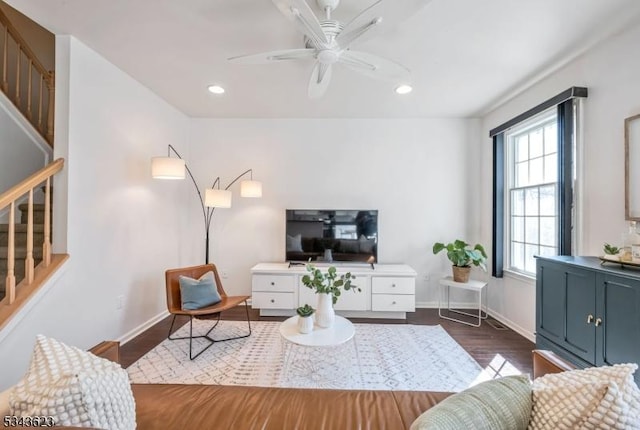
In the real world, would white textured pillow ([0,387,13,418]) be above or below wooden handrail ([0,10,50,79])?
below

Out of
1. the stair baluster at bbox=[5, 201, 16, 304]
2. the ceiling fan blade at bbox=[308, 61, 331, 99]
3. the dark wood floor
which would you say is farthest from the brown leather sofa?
the ceiling fan blade at bbox=[308, 61, 331, 99]

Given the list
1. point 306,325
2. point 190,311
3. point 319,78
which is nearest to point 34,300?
point 190,311

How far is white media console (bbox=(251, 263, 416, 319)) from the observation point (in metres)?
3.46

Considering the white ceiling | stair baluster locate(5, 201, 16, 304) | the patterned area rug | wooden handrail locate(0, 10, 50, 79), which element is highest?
wooden handrail locate(0, 10, 50, 79)

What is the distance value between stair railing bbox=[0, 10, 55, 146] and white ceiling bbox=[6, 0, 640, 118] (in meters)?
1.17

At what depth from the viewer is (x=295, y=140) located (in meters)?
4.09

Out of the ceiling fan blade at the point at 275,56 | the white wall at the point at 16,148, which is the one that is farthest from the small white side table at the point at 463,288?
the white wall at the point at 16,148

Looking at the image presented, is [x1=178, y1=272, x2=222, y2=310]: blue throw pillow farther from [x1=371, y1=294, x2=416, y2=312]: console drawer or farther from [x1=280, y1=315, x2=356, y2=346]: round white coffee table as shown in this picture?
[x1=371, y1=294, x2=416, y2=312]: console drawer

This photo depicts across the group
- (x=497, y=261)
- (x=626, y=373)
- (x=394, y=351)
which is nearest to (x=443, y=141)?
(x=497, y=261)

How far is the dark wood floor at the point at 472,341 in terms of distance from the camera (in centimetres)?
252

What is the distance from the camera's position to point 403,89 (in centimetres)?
309

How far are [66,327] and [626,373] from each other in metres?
3.22

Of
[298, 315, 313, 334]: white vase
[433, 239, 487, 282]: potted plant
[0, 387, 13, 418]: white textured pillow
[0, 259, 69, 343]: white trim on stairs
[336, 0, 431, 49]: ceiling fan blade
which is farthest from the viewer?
[433, 239, 487, 282]: potted plant

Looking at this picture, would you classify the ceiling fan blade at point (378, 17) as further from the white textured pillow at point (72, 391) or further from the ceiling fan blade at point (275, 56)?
the white textured pillow at point (72, 391)
